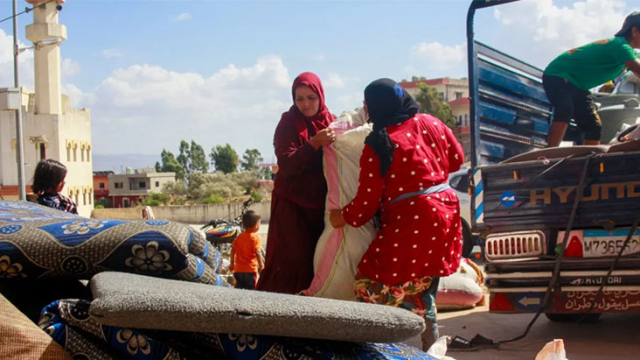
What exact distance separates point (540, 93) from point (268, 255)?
3771mm

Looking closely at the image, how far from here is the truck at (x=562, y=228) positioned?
444cm

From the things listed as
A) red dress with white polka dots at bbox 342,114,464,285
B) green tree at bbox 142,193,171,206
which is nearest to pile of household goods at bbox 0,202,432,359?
red dress with white polka dots at bbox 342,114,464,285

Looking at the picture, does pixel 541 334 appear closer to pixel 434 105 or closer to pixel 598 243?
pixel 598 243

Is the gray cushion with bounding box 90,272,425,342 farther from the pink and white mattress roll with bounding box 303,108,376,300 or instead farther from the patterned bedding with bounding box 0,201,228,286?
the pink and white mattress roll with bounding box 303,108,376,300

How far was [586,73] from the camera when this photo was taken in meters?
5.45

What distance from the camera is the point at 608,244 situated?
451 centimetres

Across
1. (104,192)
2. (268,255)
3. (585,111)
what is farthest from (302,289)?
(104,192)

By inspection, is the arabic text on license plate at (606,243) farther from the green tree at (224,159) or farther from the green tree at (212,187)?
the green tree at (224,159)

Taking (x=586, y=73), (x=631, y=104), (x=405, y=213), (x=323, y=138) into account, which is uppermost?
(x=586, y=73)

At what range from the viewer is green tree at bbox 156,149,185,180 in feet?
344

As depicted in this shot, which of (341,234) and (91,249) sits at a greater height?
(91,249)

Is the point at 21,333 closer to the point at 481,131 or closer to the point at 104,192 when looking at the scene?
the point at 481,131

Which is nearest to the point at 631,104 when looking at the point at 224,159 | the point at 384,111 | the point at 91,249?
the point at 384,111

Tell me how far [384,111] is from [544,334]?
302 cm
